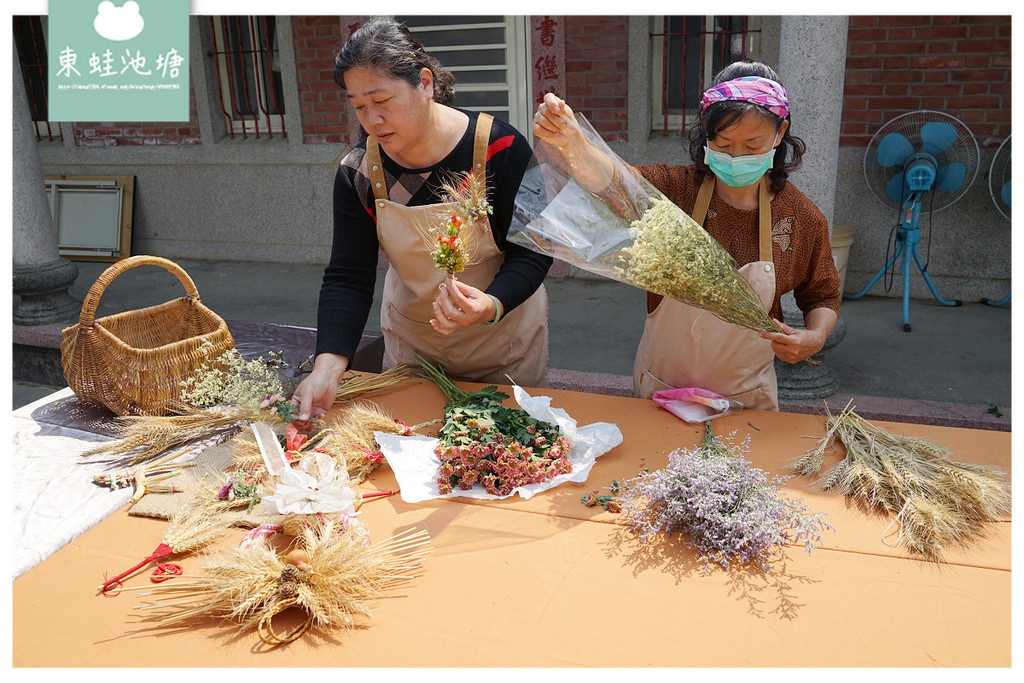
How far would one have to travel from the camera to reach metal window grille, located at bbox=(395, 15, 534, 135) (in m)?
6.14

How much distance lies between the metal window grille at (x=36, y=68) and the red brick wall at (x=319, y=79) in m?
3.09

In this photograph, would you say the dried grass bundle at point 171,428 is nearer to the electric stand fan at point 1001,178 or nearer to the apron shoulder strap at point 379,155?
the apron shoulder strap at point 379,155

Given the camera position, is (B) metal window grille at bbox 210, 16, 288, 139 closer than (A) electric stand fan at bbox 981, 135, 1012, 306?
No

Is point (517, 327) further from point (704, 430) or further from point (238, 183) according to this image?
point (238, 183)

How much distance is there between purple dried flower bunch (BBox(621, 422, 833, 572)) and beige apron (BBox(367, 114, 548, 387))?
839 millimetres

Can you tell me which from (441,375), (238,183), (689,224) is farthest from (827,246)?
(238,183)

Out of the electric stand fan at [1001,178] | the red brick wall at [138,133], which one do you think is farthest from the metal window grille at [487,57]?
the electric stand fan at [1001,178]

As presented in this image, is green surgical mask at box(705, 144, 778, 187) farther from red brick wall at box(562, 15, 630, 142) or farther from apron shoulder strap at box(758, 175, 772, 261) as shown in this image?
red brick wall at box(562, 15, 630, 142)

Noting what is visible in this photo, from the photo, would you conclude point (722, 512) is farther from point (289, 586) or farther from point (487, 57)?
point (487, 57)

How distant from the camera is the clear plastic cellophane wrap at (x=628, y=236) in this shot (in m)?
1.76

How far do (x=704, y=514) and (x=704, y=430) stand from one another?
20.8 inches

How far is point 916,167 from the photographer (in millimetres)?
4961

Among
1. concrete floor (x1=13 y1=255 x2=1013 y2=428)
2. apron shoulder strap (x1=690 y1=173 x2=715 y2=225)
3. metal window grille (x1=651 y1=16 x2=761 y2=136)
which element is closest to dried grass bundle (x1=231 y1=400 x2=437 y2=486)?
apron shoulder strap (x1=690 y1=173 x2=715 y2=225)

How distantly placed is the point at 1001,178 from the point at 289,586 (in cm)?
565
